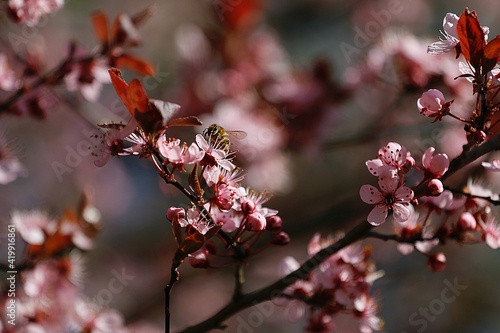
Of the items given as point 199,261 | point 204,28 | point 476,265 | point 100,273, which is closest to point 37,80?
point 199,261

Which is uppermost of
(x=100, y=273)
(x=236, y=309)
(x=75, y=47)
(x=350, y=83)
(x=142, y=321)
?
(x=75, y=47)

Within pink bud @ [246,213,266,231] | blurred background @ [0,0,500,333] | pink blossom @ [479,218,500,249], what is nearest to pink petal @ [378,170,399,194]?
pink bud @ [246,213,266,231]

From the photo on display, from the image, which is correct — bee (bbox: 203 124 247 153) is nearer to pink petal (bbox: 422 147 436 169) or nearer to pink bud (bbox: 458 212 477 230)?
pink petal (bbox: 422 147 436 169)

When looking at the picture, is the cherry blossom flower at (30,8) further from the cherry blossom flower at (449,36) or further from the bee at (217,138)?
the cherry blossom flower at (449,36)

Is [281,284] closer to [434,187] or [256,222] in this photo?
[256,222]

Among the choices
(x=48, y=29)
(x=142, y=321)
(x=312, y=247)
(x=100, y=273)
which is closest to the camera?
(x=312, y=247)

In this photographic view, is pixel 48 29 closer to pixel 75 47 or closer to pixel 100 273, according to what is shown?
pixel 100 273
